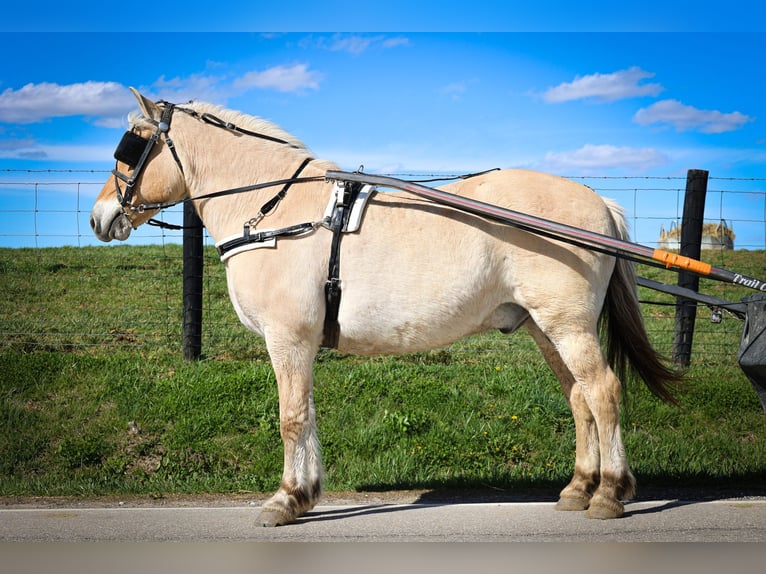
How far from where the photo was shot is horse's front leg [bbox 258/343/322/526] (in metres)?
4.77

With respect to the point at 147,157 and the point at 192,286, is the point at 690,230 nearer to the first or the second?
the point at 192,286

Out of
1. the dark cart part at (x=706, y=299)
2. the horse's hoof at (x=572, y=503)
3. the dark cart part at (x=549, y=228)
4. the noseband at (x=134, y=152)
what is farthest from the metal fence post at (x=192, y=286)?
the dark cart part at (x=706, y=299)

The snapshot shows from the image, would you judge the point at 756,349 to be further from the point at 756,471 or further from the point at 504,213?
the point at 756,471

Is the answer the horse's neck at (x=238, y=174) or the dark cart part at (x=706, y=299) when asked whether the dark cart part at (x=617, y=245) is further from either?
the horse's neck at (x=238, y=174)

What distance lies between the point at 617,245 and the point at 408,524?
213cm

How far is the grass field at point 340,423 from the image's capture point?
20.3ft

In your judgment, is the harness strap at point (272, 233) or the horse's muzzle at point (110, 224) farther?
the horse's muzzle at point (110, 224)

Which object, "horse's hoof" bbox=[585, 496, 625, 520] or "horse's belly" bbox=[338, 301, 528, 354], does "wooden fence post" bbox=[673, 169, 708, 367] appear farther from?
"horse's belly" bbox=[338, 301, 528, 354]

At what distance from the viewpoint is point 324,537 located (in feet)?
14.7

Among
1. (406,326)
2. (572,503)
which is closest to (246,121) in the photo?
(406,326)

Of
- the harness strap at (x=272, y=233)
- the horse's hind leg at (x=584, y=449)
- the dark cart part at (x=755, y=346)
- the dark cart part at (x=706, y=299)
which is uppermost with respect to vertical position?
the harness strap at (x=272, y=233)

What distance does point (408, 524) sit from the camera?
15.5 feet

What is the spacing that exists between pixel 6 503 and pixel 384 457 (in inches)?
115

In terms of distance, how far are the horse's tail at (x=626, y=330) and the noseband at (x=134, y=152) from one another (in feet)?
10.0
